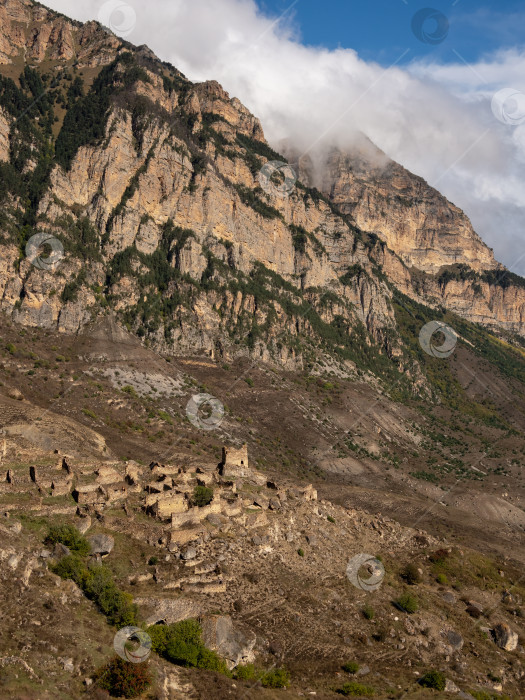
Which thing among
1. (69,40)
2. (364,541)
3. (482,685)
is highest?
(69,40)

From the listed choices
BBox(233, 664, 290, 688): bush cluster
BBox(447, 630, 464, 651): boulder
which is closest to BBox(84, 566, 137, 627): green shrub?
BBox(233, 664, 290, 688): bush cluster

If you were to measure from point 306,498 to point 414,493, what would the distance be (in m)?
58.1

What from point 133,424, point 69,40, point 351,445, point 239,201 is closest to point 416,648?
point 133,424

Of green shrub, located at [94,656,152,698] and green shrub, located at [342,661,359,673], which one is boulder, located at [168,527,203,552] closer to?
green shrub, located at [342,661,359,673]

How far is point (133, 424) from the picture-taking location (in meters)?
86.9

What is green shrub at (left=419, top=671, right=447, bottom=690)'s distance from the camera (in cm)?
2936

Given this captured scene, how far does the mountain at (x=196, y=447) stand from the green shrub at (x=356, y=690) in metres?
0.26

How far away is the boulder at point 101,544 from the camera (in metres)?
30.8

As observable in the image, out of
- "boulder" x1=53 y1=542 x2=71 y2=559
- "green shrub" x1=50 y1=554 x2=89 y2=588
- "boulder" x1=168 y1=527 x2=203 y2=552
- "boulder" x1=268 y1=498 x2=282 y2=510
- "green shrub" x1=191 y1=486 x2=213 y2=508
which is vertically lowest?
"green shrub" x1=50 y1=554 x2=89 y2=588

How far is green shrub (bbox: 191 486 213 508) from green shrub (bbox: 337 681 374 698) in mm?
14596

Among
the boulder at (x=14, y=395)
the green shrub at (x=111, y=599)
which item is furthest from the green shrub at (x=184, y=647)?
the boulder at (x=14, y=395)

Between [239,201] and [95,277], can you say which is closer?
[95,277]


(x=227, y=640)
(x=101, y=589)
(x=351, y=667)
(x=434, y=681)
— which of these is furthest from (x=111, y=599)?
(x=434, y=681)

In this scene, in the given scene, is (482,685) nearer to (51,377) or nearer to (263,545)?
(263,545)
